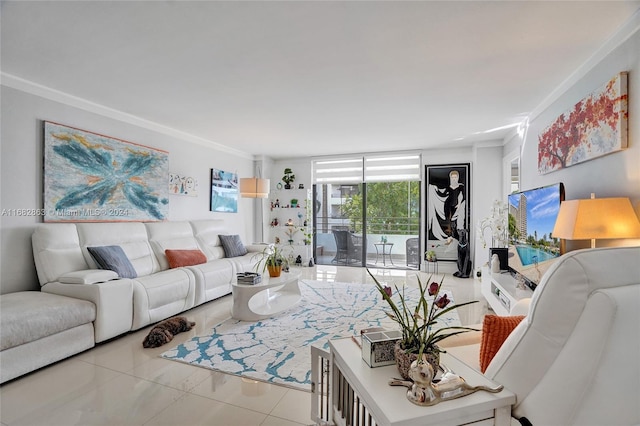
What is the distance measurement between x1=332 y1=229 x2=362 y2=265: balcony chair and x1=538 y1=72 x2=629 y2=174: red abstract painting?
4088mm

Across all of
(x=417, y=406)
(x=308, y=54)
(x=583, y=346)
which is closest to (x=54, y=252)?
(x=308, y=54)

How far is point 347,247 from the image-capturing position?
23.3ft

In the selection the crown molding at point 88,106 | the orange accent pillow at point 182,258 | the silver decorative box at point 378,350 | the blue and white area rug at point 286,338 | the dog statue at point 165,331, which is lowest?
the blue and white area rug at point 286,338

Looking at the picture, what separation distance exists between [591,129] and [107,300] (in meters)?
4.44

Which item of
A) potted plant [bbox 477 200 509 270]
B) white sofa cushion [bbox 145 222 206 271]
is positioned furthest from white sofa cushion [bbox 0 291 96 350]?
potted plant [bbox 477 200 509 270]

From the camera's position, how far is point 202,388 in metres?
2.20

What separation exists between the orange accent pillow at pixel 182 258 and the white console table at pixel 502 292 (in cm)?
377

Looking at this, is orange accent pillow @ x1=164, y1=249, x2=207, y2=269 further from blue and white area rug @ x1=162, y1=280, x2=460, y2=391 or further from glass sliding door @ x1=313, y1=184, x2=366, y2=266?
glass sliding door @ x1=313, y1=184, x2=366, y2=266

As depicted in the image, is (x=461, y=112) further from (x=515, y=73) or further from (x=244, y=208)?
(x=244, y=208)

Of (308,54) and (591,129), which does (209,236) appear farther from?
(591,129)

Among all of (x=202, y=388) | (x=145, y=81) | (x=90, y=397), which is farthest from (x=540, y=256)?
(x=145, y=81)

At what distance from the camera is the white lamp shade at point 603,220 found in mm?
1976

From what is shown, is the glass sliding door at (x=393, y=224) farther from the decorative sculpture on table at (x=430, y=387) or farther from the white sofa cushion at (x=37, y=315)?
the decorative sculpture on table at (x=430, y=387)

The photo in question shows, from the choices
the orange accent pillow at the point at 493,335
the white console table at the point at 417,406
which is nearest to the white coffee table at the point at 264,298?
the white console table at the point at 417,406
